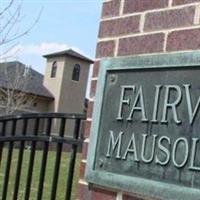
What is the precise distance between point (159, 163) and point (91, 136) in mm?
452

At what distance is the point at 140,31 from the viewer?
2391 millimetres

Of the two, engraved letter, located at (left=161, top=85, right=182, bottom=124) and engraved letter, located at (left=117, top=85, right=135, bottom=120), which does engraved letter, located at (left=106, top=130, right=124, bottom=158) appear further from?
engraved letter, located at (left=161, top=85, right=182, bottom=124)

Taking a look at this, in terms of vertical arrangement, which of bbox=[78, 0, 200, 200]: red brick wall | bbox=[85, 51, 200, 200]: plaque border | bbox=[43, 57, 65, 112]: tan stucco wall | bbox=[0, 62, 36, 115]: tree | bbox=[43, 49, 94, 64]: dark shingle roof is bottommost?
bbox=[85, 51, 200, 200]: plaque border

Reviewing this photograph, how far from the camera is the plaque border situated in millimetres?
2016

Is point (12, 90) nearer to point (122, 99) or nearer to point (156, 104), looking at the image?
point (122, 99)

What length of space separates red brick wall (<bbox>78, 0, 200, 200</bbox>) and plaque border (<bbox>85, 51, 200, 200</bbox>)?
45 mm

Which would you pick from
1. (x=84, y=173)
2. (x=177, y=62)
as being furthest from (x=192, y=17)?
(x=84, y=173)

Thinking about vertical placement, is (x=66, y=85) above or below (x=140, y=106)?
above

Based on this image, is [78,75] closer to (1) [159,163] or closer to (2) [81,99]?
(2) [81,99]

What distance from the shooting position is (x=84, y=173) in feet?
8.25

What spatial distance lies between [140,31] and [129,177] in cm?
65

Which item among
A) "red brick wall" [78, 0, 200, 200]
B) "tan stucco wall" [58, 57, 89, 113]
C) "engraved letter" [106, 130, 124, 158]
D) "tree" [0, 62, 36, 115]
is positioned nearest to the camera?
"red brick wall" [78, 0, 200, 200]

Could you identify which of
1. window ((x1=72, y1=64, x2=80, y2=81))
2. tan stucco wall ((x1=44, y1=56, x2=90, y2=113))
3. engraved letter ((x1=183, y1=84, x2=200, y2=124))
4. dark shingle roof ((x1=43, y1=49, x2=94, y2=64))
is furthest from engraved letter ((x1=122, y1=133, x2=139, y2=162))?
window ((x1=72, y1=64, x2=80, y2=81))

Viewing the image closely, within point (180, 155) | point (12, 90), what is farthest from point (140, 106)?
point (12, 90)
